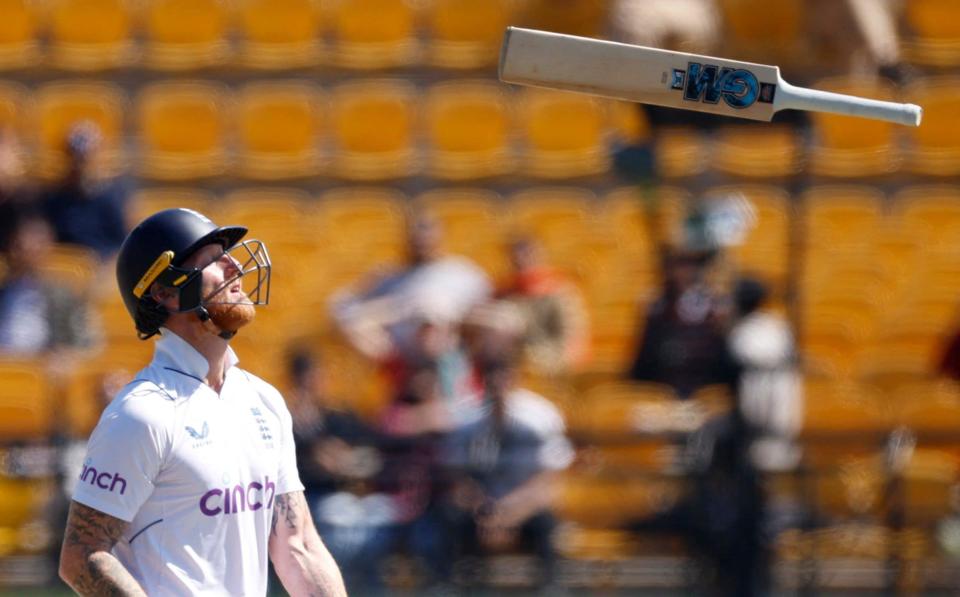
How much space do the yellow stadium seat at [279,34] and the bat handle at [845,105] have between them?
9816 mm

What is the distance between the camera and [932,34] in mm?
13805

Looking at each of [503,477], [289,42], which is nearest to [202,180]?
[289,42]

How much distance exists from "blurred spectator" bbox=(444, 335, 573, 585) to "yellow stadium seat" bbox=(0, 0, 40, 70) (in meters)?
6.30

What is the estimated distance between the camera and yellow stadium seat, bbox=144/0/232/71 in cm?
1352

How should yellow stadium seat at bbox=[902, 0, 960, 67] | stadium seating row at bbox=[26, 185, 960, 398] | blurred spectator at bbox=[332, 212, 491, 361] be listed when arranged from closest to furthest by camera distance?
blurred spectator at bbox=[332, 212, 491, 361] → stadium seating row at bbox=[26, 185, 960, 398] → yellow stadium seat at bbox=[902, 0, 960, 67]

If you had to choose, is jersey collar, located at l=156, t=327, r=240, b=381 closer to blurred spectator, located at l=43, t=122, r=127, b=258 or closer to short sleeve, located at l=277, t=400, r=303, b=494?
short sleeve, located at l=277, t=400, r=303, b=494

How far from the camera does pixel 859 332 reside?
36.6 ft

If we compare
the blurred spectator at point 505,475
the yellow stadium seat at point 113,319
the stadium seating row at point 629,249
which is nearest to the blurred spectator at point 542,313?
the stadium seating row at point 629,249

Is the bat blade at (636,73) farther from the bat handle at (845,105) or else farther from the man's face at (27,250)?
the man's face at (27,250)

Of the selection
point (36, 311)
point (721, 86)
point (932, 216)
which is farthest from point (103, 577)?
point (932, 216)

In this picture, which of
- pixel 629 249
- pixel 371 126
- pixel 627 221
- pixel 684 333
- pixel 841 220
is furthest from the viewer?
pixel 371 126

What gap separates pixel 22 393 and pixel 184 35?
187 inches

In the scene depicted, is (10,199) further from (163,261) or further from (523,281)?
(163,261)

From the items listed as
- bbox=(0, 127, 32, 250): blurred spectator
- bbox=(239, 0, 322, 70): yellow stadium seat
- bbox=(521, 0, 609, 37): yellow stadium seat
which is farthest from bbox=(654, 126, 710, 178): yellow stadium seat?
bbox=(0, 127, 32, 250): blurred spectator
